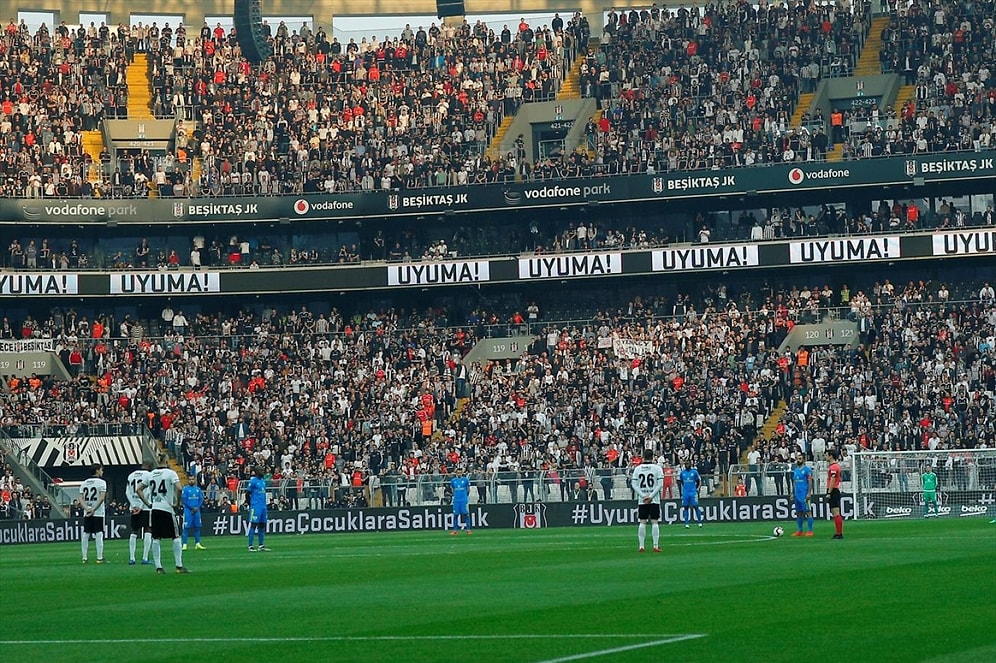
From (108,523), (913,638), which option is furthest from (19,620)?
(108,523)

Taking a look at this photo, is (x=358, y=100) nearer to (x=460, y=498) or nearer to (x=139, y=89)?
(x=139, y=89)

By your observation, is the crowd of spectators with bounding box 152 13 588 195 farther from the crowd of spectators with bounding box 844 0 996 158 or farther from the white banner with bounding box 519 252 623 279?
the crowd of spectators with bounding box 844 0 996 158

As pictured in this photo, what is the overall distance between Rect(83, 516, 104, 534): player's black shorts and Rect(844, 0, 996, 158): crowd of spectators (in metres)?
35.2

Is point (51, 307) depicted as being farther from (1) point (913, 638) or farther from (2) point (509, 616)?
(1) point (913, 638)

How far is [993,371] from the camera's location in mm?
52594

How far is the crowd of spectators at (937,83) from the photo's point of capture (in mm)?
60406

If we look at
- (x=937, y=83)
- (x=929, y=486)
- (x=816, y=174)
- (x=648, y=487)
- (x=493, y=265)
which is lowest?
(x=929, y=486)

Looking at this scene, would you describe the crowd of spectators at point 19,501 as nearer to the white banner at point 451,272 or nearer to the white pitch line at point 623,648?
the white banner at point 451,272

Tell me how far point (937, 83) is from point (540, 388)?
19.0 meters

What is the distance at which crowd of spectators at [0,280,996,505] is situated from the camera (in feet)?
172

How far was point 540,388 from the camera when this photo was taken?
57.7m


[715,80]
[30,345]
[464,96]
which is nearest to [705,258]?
[715,80]

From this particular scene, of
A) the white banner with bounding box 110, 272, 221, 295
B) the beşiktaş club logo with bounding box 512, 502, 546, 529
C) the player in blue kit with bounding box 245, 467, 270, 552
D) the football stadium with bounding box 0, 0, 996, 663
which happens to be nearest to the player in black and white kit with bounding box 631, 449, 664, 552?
the player in blue kit with bounding box 245, 467, 270, 552

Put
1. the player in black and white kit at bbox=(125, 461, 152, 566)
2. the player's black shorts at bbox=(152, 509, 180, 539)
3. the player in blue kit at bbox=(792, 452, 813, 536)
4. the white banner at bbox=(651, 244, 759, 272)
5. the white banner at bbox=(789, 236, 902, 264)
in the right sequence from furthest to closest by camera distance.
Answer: the white banner at bbox=(651, 244, 759, 272) < the white banner at bbox=(789, 236, 902, 264) < the player in blue kit at bbox=(792, 452, 813, 536) < the player in black and white kit at bbox=(125, 461, 152, 566) < the player's black shorts at bbox=(152, 509, 180, 539)
